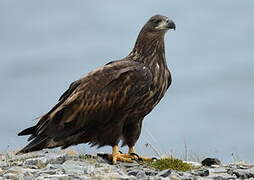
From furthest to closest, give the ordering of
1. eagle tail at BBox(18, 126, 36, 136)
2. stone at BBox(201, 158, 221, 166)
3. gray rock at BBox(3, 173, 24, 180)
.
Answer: stone at BBox(201, 158, 221, 166) < eagle tail at BBox(18, 126, 36, 136) < gray rock at BBox(3, 173, 24, 180)

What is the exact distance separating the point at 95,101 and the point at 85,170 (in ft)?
5.59

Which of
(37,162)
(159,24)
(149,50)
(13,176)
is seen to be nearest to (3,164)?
(37,162)

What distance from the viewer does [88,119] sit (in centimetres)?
1057

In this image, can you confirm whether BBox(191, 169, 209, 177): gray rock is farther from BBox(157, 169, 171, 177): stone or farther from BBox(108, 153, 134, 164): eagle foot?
BBox(108, 153, 134, 164): eagle foot

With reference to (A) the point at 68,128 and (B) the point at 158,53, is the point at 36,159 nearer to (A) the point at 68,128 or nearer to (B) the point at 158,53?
(A) the point at 68,128

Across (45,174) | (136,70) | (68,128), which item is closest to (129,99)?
(136,70)

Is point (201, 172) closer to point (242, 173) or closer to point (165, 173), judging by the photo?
point (242, 173)

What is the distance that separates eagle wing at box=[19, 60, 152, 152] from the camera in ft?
33.9

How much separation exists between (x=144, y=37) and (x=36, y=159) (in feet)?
9.92

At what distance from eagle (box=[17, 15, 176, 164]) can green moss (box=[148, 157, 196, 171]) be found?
45 cm

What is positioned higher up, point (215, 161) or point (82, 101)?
point (82, 101)

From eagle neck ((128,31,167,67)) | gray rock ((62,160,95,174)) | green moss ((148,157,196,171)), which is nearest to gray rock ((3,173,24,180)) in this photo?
gray rock ((62,160,95,174))

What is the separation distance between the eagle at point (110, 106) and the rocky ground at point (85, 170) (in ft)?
1.05

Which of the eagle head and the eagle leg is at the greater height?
the eagle head
